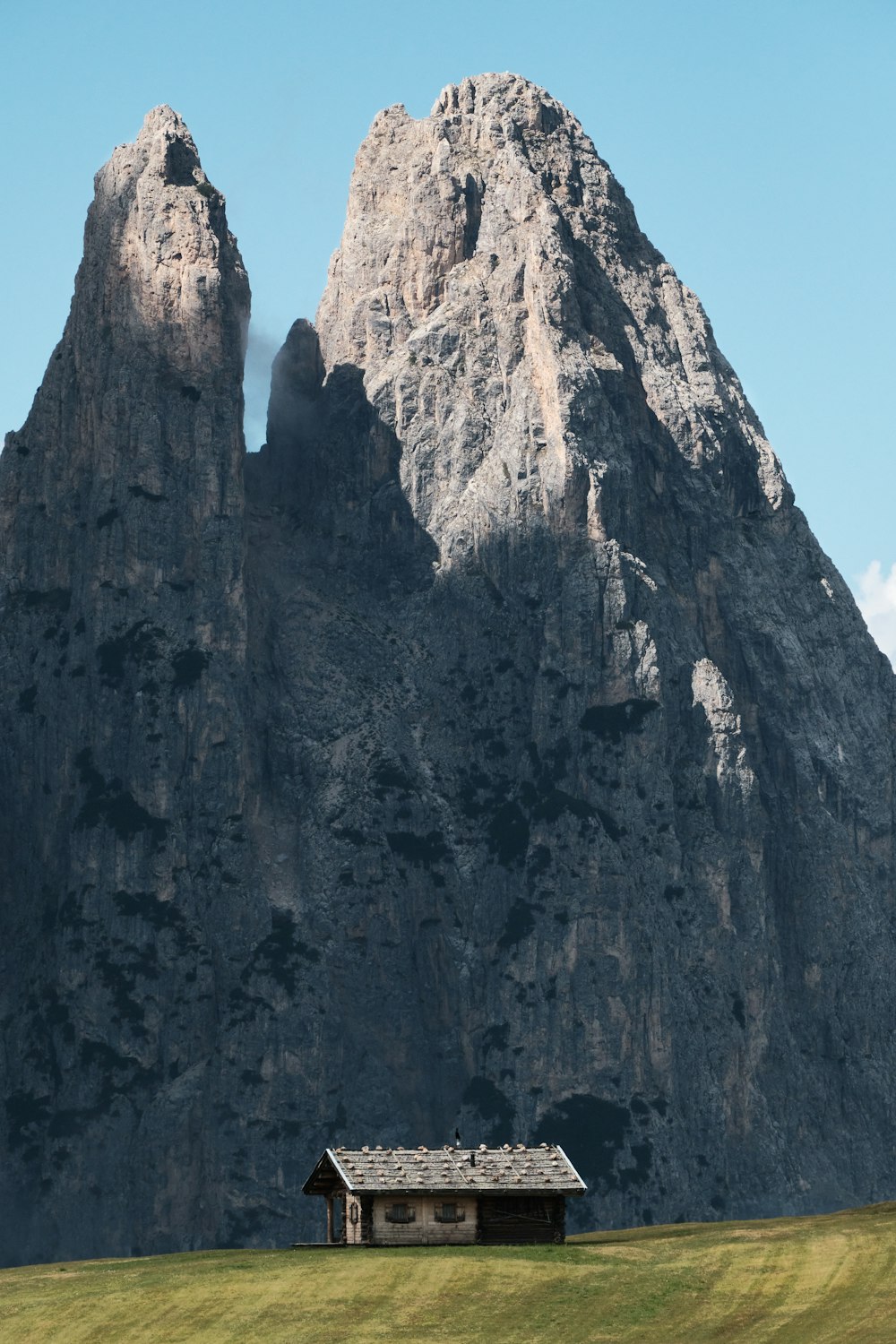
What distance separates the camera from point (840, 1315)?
332 feet

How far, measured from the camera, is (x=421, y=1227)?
11962 centimetres

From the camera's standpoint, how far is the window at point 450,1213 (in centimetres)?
11975

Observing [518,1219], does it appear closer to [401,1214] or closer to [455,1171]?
[455,1171]

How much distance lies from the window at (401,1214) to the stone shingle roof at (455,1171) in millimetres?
1054

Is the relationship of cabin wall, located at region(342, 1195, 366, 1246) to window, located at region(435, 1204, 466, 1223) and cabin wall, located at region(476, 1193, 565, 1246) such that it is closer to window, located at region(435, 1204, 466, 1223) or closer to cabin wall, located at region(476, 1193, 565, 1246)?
window, located at region(435, 1204, 466, 1223)

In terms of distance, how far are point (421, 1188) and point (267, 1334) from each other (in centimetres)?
1855

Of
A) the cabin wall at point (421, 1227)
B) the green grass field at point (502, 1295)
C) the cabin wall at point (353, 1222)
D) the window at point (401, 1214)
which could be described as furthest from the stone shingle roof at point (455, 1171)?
the green grass field at point (502, 1295)

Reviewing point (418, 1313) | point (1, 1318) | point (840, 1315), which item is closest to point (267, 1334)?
point (418, 1313)

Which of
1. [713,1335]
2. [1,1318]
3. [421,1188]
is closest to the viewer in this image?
[713,1335]

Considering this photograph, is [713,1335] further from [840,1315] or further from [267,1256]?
[267,1256]

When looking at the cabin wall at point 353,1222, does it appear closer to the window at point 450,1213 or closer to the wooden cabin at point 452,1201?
the wooden cabin at point 452,1201

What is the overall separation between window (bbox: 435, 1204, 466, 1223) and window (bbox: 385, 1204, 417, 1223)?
108 cm

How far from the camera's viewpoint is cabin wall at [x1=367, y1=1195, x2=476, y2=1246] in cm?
11931

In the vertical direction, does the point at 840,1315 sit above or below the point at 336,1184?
below
